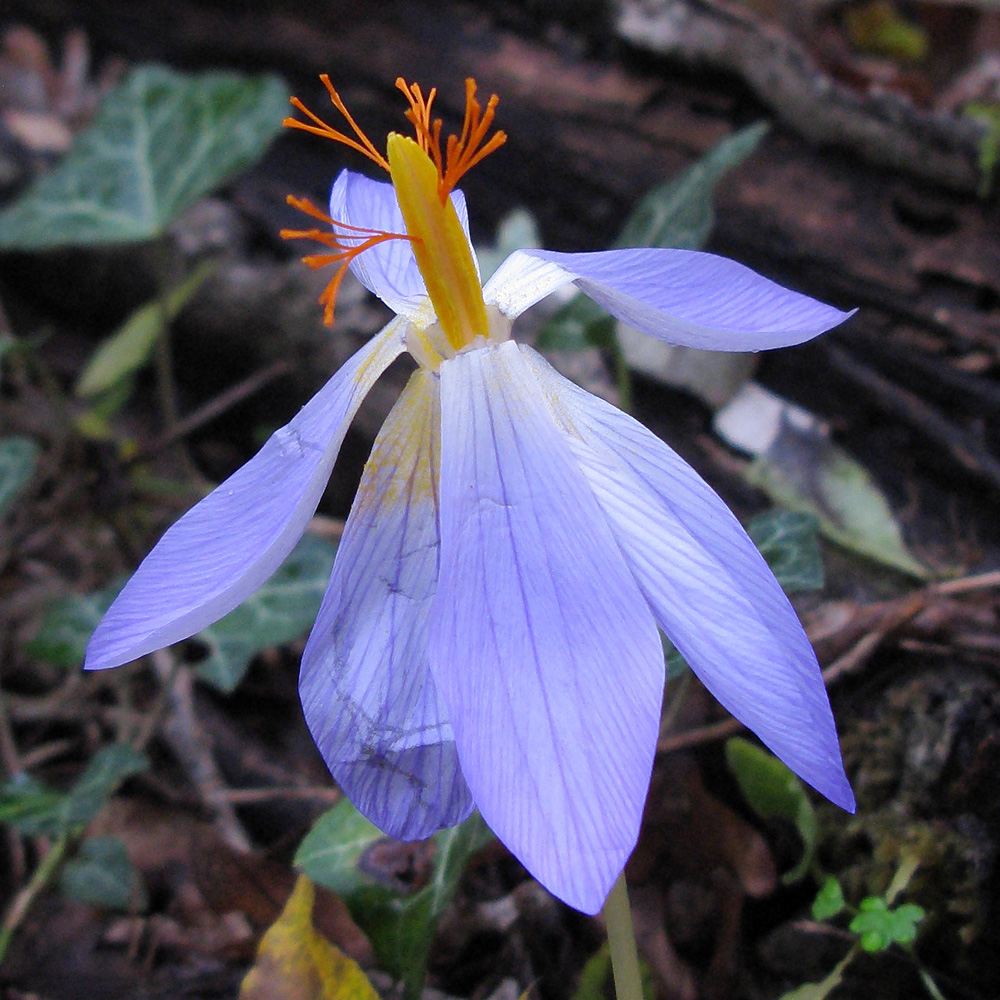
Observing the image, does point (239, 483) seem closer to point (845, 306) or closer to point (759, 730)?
point (759, 730)

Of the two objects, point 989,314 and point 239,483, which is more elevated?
point 239,483

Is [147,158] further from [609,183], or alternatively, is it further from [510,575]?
[510,575]

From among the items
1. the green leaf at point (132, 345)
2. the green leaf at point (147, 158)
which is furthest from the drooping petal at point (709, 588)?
the green leaf at point (132, 345)

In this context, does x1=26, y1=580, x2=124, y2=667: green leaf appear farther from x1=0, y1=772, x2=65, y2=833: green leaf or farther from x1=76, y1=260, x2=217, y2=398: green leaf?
x1=76, y1=260, x2=217, y2=398: green leaf

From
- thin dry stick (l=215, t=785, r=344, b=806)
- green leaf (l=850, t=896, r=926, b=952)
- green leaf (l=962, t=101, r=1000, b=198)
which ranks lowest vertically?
thin dry stick (l=215, t=785, r=344, b=806)

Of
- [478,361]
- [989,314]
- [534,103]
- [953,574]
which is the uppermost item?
[478,361]

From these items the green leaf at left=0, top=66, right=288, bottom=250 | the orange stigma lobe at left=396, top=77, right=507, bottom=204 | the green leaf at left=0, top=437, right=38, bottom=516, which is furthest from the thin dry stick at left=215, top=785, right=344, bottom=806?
the green leaf at left=0, top=66, right=288, bottom=250

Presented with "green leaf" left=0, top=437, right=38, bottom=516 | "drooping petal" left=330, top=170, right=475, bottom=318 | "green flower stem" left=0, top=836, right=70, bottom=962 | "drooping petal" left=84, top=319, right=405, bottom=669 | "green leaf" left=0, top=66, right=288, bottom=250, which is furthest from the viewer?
"green leaf" left=0, top=66, right=288, bottom=250

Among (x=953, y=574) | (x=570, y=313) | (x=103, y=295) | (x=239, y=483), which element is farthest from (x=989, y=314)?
(x=103, y=295)
